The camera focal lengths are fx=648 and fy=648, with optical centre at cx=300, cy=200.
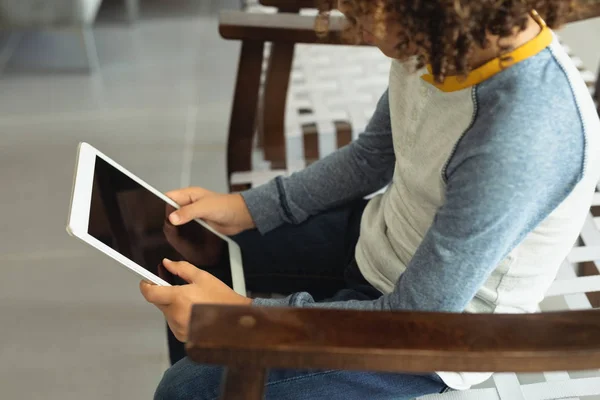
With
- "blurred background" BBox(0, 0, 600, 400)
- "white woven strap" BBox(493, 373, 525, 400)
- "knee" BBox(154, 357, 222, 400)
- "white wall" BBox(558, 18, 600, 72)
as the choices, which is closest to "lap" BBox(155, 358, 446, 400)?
"knee" BBox(154, 357, 222, 400)

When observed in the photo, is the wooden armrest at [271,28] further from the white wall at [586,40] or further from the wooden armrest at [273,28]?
the white wall at [586,40]

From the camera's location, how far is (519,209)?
541 mm

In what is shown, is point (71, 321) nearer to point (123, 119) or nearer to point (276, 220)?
point (276, 220)

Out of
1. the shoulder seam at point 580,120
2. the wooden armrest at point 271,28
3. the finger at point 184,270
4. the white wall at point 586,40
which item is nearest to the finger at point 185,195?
the finger at point 184,270

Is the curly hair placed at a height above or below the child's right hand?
above

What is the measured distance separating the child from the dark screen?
27 mm

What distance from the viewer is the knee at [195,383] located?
26.2 inches

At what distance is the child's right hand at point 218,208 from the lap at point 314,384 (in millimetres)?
219

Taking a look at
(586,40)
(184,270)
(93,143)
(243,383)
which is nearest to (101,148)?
(93,143)

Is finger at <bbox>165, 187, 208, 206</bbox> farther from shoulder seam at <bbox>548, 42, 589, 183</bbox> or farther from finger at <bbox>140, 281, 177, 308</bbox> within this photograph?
shoulder seam at <bbox>548, 42, 589, 183</bbox>

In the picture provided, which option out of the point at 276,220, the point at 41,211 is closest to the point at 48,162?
the point at 41,211

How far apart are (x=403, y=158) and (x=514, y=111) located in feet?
0.60

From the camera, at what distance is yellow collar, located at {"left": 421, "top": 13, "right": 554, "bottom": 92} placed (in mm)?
551

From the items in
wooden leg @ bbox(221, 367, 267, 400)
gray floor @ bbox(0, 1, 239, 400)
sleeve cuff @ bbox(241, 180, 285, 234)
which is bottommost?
gray floor @ bbox(0, 1, 239, 400)
